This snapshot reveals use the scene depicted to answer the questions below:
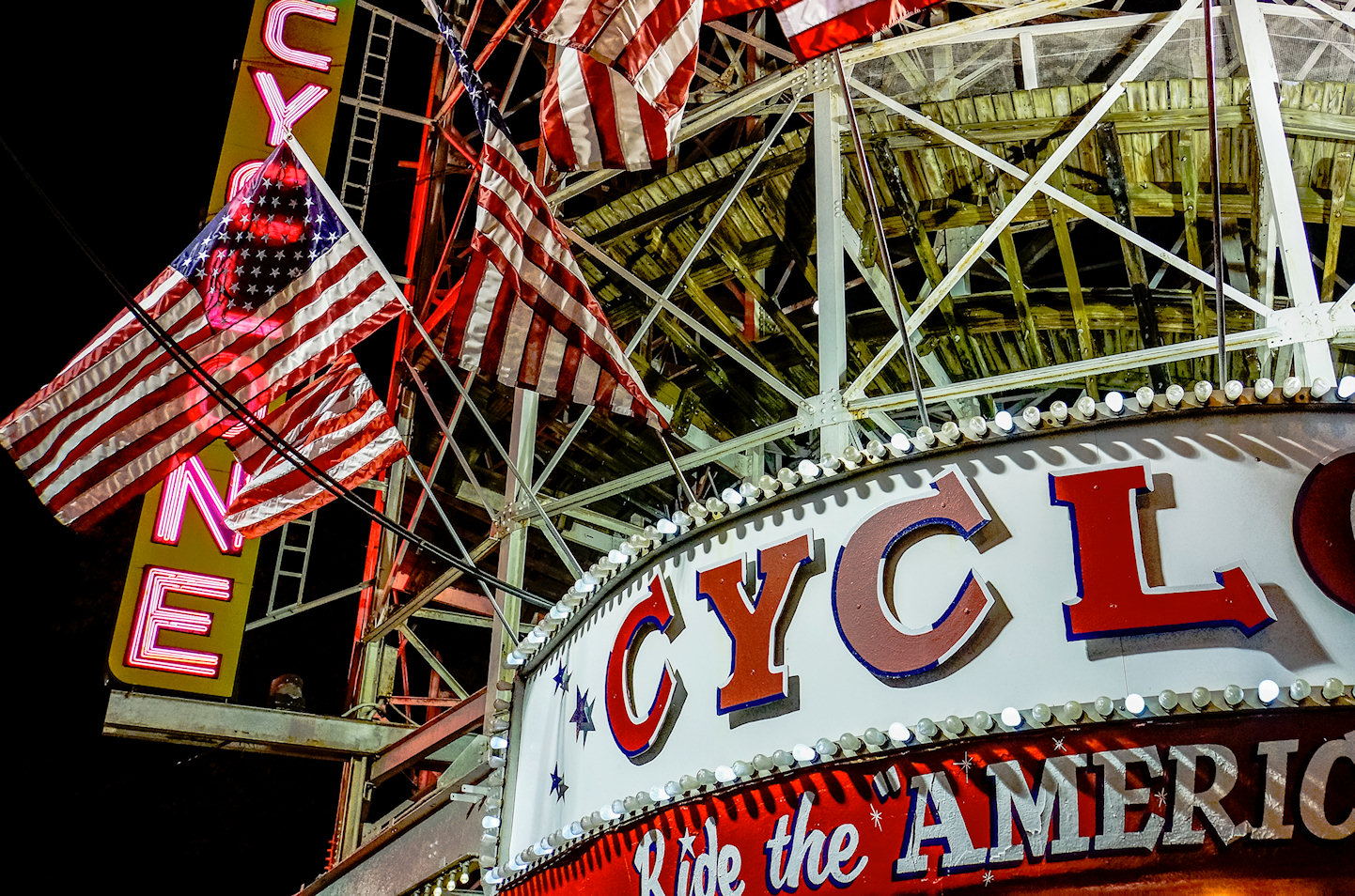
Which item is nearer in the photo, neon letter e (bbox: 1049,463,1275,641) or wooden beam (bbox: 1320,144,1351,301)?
neon letter e (bbox: 1049,463,1275,641)

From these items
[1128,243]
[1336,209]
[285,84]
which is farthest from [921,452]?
[285,84]

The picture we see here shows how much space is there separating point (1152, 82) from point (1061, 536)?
6051 mm

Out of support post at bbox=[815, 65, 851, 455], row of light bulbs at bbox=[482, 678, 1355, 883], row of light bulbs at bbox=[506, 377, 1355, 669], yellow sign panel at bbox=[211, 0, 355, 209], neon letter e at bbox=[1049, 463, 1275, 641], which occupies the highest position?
yellow sign panel at bbox=[211, 0, 355, 209]

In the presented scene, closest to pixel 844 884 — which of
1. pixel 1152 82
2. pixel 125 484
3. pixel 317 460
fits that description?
pixel 317 460

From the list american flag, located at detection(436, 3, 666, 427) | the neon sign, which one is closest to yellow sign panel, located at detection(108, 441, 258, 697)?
the neon sign

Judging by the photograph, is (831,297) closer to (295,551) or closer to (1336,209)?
(1336,209)

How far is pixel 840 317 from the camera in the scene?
8969mm

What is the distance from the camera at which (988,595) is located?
5.68 m

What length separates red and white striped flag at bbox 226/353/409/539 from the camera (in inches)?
393

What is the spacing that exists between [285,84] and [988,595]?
47.9ft

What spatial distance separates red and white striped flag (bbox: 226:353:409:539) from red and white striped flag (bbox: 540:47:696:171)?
2.92 m

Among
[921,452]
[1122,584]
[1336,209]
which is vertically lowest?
[1122,584]

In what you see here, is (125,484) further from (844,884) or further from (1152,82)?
(1152,82)

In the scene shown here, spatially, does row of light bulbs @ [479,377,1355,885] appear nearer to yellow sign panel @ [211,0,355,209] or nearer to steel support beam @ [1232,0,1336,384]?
steel support beam @ [1232,0,1336,384]
